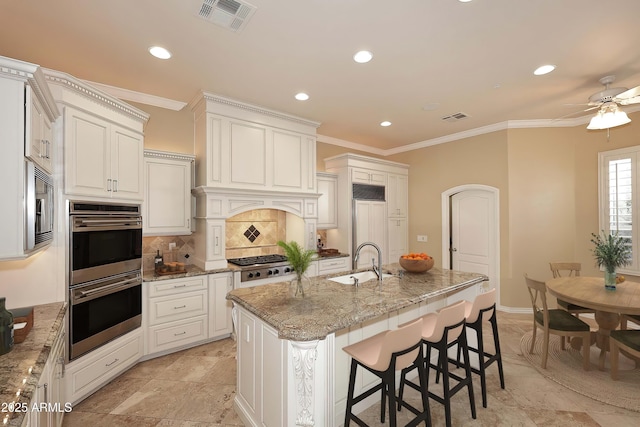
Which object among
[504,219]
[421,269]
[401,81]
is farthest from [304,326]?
[504,219]

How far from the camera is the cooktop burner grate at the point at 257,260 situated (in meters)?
3.86

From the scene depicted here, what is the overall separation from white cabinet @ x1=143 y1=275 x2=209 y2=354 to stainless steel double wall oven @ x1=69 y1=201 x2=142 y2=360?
0.17 metres

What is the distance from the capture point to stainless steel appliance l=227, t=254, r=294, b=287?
12.0 feet

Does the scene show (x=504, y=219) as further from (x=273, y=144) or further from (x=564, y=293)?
(x=273, y=144)

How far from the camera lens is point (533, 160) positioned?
15.0ft

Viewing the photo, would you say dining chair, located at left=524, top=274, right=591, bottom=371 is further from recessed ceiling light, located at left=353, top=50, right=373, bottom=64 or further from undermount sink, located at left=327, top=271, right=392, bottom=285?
recessed ceiling light, located at left=353, top=50, right=373, bottom=64

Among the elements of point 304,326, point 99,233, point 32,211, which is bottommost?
point 304,326

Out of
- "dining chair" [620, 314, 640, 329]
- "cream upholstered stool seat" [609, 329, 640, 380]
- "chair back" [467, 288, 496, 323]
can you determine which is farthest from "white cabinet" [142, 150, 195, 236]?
"dining chair" [620, 314, 640, 329]

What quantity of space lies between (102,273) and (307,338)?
2173mm

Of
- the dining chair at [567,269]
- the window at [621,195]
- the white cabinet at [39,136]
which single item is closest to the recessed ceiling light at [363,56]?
the white cabinet at [39,136]

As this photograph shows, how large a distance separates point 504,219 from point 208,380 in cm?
473

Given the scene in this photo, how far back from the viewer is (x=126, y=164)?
2.82m

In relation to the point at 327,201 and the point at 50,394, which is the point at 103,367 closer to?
the point at 50,394

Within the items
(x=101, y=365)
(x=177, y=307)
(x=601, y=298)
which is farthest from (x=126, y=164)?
(x=601, y=298)
